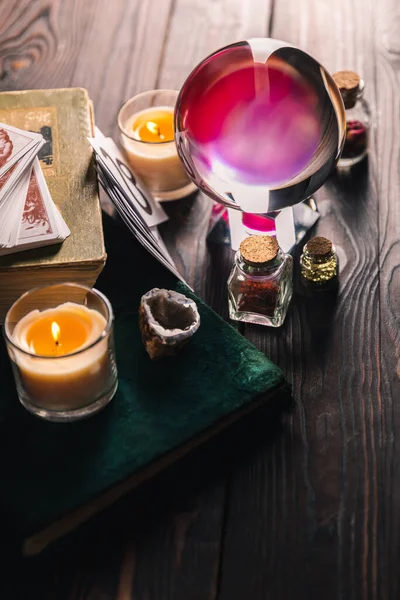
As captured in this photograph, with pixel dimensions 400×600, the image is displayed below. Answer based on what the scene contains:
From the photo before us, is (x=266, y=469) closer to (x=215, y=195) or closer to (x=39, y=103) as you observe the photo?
(x=215, y=195)

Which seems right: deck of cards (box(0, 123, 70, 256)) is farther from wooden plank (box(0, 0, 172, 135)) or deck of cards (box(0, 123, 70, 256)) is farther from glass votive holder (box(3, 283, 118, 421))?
wooden plank (box(0, 0, 172, 135))

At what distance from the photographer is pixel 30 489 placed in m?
0.81

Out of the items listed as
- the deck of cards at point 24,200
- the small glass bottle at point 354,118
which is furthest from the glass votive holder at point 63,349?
the small glass bottle at point 354,118

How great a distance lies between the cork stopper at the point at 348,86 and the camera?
1.16m

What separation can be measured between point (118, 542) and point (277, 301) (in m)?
0.34

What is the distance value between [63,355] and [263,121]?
0.34m

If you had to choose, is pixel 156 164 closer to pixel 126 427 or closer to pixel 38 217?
pixel 38 217

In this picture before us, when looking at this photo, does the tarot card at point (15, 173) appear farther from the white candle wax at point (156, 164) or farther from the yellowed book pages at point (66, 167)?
the white candle wax at point (156, 164)

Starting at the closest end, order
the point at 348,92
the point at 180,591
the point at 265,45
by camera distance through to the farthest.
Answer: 1. the point at 180,591
2. the point at 265,45
3. the point at 348,92

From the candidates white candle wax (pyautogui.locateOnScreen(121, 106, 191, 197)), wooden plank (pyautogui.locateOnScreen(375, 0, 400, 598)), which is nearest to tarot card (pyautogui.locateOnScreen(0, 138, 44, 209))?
white candle wax (pyautogui.locateOnScreen(121, 106, 191, 197))

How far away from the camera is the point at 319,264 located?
3.37 ft

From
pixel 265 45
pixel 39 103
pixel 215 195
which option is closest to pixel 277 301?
pixel 215 195

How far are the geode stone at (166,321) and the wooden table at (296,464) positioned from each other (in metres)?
0.10

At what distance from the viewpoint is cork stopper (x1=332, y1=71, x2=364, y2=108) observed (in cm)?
116
